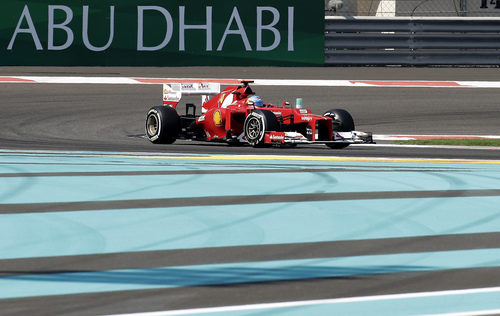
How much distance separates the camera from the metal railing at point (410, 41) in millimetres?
22859

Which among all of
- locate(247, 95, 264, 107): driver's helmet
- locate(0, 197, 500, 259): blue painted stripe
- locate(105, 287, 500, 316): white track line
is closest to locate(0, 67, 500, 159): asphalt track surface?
locate(247, 95, 264, 107): driver's helmet

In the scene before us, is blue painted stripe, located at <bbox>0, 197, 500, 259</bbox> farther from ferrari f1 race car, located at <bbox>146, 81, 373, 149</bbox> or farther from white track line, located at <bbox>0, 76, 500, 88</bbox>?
white track line, located at <bbox>0, 76, 500, 88</bbox>

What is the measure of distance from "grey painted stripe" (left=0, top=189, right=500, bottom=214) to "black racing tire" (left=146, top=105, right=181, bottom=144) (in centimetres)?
736

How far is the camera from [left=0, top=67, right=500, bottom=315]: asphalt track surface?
187 inches

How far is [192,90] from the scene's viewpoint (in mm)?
16062

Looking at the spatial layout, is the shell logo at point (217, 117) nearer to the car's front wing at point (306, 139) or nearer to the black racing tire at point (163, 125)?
the black racing tire at point (163, 125)

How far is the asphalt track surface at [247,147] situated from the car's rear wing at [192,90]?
2.66ft

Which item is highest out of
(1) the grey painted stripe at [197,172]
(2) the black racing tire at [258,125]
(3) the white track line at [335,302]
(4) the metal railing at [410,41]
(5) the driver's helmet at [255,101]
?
(4) the metal railing at [410,41]

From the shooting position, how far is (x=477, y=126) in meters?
18.7

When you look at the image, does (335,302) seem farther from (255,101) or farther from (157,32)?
(157,32)

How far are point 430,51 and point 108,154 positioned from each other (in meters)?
12.3

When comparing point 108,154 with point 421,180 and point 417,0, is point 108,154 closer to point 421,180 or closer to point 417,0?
point 421,180

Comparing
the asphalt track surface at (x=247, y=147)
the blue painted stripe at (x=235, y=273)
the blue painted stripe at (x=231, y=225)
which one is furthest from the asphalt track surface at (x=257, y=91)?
the blue painted stripe at (x=235, y=273)

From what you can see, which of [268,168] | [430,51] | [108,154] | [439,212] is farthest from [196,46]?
[439,212]
